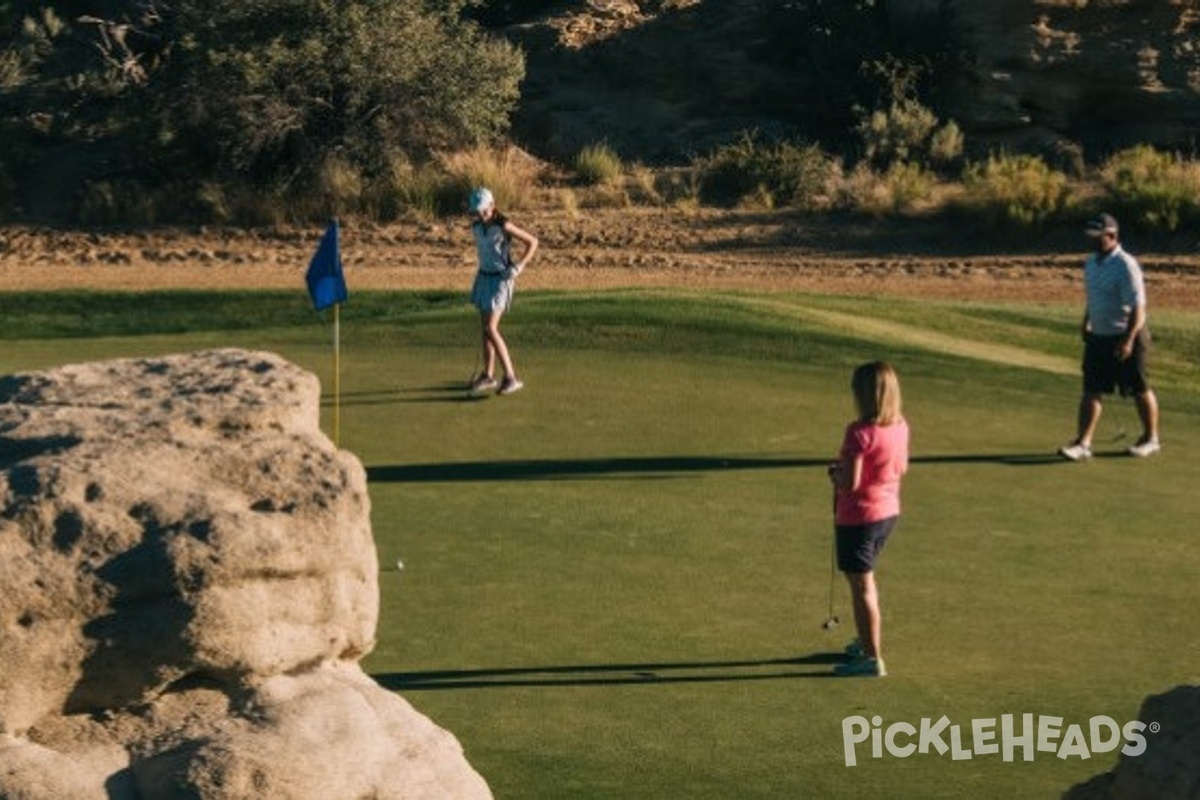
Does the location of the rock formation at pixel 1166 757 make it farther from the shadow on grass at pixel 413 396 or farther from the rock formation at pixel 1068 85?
the rock formation at pixel 1068 85

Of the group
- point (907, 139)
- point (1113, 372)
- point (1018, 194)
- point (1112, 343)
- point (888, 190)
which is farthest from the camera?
point (907, 139)

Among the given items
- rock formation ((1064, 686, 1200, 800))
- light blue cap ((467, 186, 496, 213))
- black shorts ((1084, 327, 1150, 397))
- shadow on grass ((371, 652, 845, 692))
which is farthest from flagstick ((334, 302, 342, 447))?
rock formation ((1064, 686, 1200, 800))

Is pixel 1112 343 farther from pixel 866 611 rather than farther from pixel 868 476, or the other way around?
pixel 866 611

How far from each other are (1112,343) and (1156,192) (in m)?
14.8

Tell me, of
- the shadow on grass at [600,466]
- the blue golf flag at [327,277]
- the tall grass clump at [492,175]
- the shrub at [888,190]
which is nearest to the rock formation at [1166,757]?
the shadow on grass at [600,466]

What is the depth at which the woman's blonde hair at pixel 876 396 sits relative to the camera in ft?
35.6

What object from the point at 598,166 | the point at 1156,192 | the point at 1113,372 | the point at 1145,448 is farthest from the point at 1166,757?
the point at 598,166

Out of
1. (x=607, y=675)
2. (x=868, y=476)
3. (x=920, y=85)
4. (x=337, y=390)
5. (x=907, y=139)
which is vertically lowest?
(x=907, y=139)

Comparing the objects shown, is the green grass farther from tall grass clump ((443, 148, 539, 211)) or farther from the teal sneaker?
tall grass clump ((443, 148, 539, 211))

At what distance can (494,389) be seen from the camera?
54.1 feet

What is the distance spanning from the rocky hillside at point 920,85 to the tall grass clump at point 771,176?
0.83 m

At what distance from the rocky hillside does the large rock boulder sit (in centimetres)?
2649

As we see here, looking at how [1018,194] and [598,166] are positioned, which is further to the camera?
[598,166]

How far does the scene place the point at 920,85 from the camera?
33312 mm
